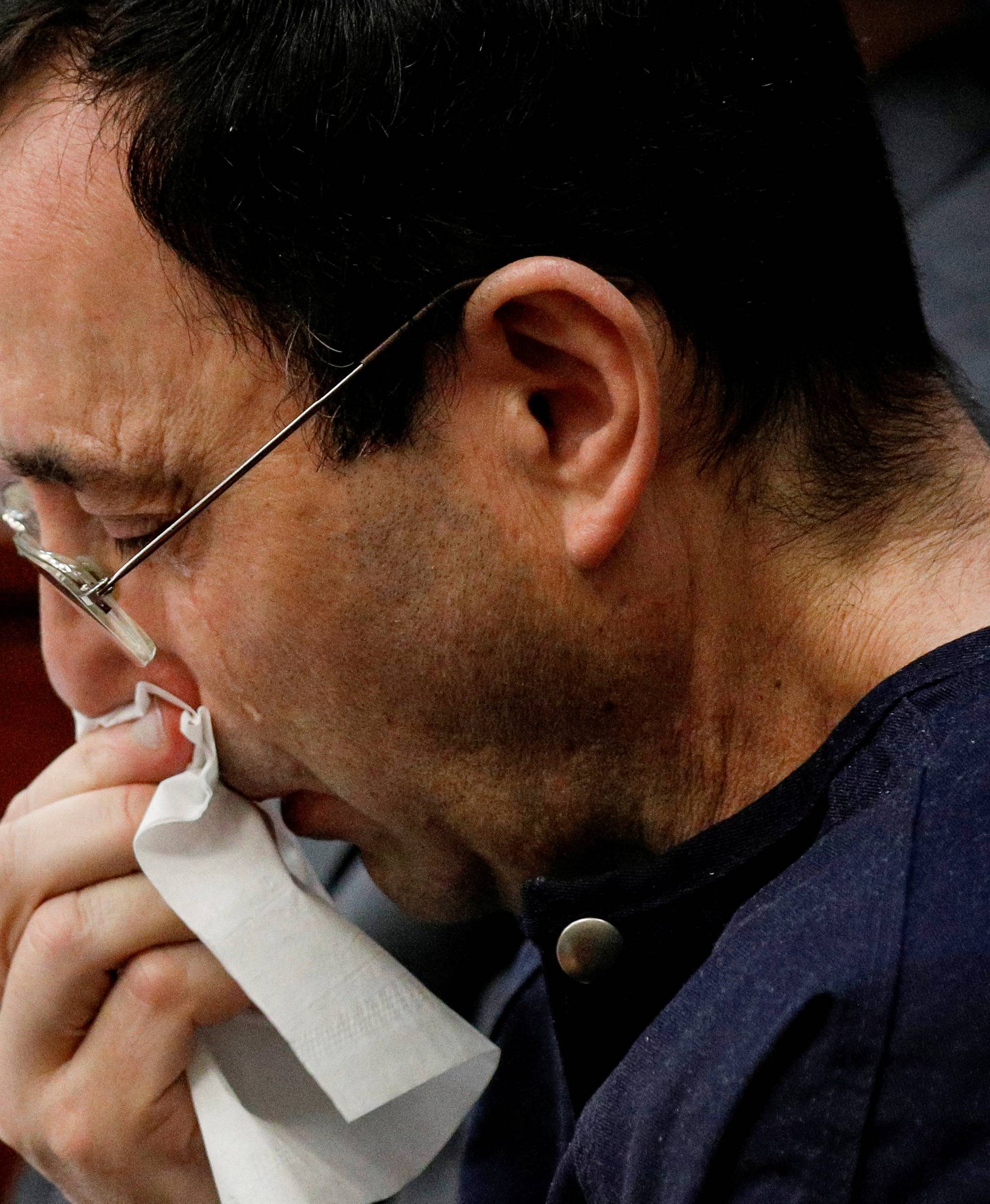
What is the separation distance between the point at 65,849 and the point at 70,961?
119 mm

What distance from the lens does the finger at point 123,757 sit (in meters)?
1.43

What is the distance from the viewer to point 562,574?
3.92 feet

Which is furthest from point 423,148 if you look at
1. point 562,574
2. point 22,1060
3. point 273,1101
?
point 22,1060

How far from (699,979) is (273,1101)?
635mm

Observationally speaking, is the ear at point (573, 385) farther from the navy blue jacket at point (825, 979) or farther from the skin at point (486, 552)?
the navy blue jacket at point (825, 979)

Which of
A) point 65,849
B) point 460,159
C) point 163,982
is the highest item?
point 460,159

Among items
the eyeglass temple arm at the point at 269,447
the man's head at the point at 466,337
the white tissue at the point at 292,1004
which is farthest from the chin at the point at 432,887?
the eyeglass temple arm at the point at 269,447

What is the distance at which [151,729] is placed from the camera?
1.44 meters

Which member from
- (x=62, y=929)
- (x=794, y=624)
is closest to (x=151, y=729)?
(x=62, y=929)

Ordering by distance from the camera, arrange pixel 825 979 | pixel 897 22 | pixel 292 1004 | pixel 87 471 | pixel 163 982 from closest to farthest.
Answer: pixel 825 979, pixel 87 471, pixel 292 1004, pixel 163 982, pixel 897 22

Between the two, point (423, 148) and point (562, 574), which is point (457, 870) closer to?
point (562, 574)

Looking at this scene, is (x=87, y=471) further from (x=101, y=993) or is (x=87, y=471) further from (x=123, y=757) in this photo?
(x=101, y=993)

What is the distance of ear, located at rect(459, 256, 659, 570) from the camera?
1.13 meters

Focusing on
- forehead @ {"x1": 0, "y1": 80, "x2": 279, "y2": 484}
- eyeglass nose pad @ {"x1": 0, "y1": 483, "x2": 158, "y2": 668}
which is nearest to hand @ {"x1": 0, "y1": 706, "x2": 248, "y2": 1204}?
eyeglass nose pad @ {"x1": 0, "y1": 483, "x2": 158, "y2": 668}
